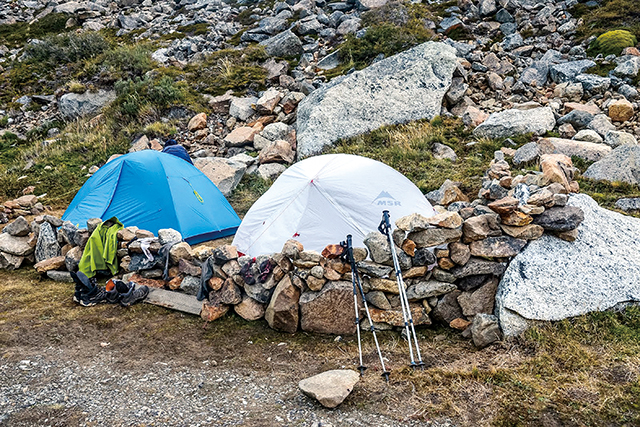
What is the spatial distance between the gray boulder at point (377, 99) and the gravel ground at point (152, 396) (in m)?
9.26

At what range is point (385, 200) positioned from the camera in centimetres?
746

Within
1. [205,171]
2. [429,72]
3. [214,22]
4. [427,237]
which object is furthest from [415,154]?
[214,22]

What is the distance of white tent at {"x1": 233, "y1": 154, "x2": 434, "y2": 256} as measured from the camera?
284 inches

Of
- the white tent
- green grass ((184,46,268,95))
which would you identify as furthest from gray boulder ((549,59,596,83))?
green grass ((184,46,268,95))

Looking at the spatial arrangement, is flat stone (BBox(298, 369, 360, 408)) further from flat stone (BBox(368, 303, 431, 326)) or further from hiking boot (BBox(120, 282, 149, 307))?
hiking boot (BBox(120, 282, 149, 307))

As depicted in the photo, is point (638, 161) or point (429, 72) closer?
point (638, 161)

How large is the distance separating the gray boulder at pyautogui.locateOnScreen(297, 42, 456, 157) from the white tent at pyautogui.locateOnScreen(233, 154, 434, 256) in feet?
18.2

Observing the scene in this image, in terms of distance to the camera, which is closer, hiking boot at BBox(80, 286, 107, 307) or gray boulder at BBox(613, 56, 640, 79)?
hiking boot at BBox(80, 286, 107, 307)

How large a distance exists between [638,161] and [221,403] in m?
9.27

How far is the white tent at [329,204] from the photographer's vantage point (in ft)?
23.7

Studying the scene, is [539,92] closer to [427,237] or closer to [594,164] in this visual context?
[594,164]

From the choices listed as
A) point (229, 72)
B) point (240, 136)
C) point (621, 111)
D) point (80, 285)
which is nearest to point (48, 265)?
point (80, 285)

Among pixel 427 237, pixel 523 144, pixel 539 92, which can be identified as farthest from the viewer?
pixel 539 92

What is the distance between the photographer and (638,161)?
29.4ft
